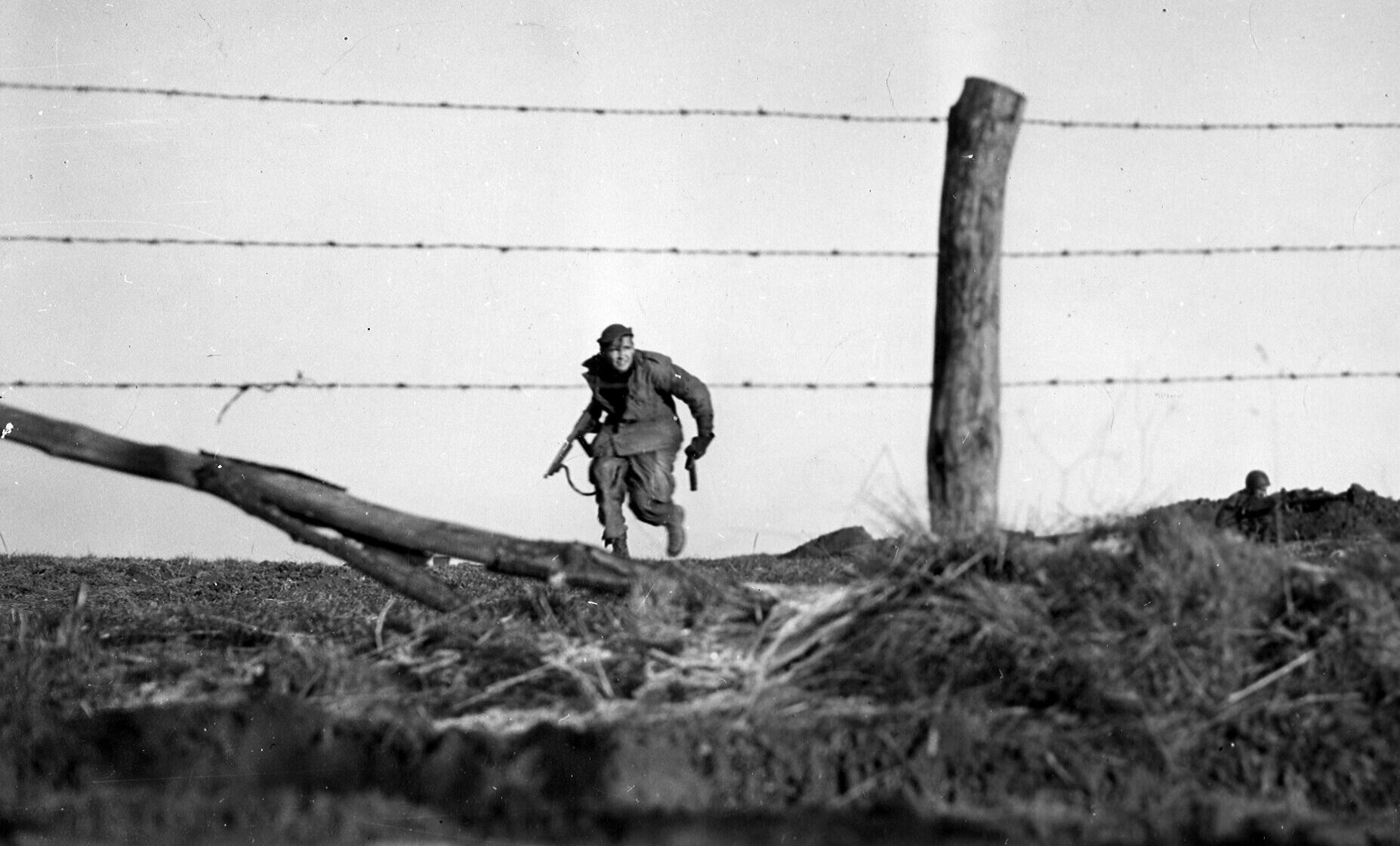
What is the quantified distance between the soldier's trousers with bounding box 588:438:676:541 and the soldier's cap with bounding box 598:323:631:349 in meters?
0.81

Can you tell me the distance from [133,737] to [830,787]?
1.82 meters

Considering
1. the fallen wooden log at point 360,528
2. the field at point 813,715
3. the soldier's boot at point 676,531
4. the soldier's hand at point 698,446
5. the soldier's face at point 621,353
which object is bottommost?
the field at point 813,715

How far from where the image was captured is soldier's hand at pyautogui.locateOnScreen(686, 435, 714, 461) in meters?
10.4

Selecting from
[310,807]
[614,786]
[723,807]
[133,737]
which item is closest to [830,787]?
[723,807]

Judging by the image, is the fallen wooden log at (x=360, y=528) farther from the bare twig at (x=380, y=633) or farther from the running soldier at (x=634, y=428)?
the running soldier at (x=634, y=428)

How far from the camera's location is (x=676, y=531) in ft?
36.8

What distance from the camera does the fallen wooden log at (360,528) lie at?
516 cm

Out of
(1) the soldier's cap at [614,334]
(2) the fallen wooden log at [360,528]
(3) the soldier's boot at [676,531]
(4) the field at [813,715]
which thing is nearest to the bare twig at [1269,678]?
(4) the field at [813,715]

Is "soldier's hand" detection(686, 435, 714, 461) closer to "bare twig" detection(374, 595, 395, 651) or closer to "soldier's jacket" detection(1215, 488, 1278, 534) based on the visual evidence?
"soldier's jacket" detection(1215, 488, 1278, 534)

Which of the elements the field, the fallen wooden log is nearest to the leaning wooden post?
the field

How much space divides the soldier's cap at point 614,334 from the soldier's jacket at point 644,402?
10.3 inches

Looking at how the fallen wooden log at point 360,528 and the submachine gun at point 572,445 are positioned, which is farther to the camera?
the submachine gun at point 572,445

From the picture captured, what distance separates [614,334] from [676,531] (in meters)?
1.79

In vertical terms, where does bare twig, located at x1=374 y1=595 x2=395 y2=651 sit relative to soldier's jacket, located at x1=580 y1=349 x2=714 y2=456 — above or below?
below
